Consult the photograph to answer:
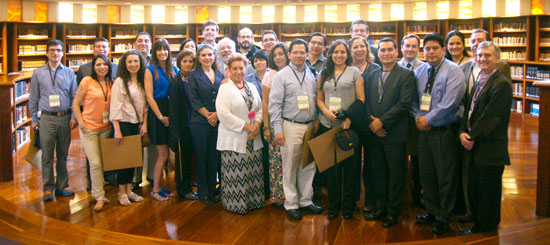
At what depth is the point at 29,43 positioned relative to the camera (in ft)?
37.1

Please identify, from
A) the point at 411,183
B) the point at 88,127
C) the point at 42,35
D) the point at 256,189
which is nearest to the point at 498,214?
the point at 411,183

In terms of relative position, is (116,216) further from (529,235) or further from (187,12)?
(187,12)

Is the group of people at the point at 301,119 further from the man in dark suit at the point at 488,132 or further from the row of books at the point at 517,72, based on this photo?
the row of books at the point at 517,72

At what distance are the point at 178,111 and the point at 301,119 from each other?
4.01ft

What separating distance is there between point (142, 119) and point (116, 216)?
0.91m

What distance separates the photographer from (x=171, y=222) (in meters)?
3.74

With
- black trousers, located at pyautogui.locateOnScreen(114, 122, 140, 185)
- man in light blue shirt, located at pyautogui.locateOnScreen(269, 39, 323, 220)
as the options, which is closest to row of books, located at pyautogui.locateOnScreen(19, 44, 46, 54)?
black trousers, located at pyautogui.locateOnScreen(114, 122, 140, 185)

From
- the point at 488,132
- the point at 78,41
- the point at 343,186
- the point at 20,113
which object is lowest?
the point at 343,186

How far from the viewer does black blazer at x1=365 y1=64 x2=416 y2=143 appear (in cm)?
351

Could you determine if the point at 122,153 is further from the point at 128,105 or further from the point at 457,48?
the point at 457,48

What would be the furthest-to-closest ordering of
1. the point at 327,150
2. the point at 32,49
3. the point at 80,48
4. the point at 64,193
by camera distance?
1. the point at 80,48
2. the point at 32,49
3. the point at 64,193
4. the point at 327,150

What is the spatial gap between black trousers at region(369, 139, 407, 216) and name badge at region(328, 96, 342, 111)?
39 centimetres

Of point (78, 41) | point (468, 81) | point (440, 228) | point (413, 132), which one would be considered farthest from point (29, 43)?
point (440, 228)

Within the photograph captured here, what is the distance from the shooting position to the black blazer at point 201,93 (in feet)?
A: 13.5
